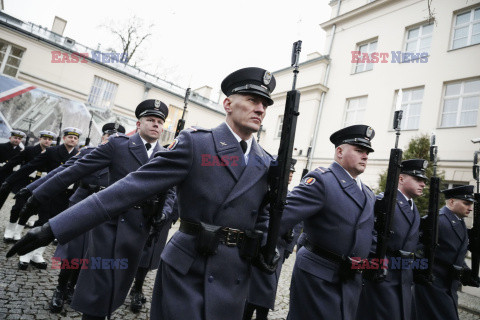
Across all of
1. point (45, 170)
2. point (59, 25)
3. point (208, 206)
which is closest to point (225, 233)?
point (208, 206)

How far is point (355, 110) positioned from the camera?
15.0 meters

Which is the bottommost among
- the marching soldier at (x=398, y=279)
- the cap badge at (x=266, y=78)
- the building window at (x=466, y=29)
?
the marching soldier at (x=398, y=279)

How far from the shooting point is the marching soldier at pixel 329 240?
2621 mm

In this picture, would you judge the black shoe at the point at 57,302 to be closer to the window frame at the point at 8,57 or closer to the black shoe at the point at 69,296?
the black shoe at the point at 69,296

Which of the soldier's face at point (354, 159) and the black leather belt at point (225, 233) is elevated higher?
the soldier's face at point (354, 159)

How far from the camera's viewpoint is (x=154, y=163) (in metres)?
1.86

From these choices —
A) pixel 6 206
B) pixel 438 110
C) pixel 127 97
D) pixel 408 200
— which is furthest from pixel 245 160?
pixel 127 97

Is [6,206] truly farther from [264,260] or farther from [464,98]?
[464,98]

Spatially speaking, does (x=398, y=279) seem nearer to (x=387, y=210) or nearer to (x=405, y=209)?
(x=387, y=210)

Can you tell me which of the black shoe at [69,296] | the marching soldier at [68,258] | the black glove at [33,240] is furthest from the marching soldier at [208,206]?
the black shoe at [69,296]

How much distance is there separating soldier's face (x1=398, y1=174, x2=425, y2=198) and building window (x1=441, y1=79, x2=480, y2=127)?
29.9ft

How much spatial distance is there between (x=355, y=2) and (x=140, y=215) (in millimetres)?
18920

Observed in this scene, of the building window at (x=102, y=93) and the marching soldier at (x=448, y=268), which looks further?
the building window at (x=102, y=93)

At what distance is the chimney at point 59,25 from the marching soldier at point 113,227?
22.4 m
